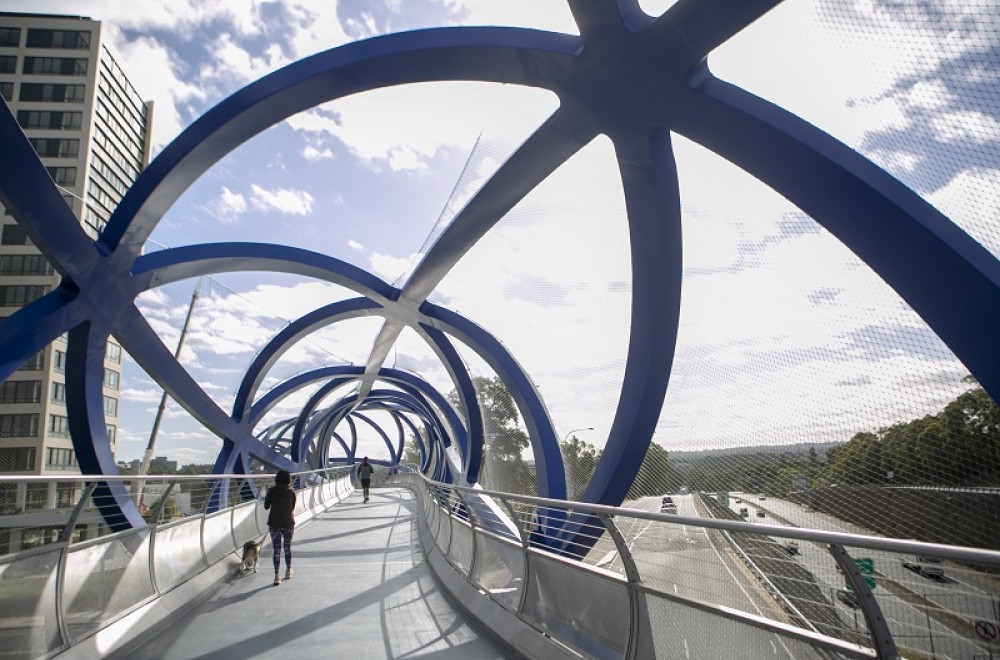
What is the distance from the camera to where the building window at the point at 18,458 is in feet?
81.2

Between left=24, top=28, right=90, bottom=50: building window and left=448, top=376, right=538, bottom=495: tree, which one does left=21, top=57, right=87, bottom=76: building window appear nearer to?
left=24, top=28, right=90, bottom=50: building window

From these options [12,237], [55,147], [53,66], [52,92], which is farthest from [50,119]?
[12,237]

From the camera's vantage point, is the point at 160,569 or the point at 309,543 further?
the point at 309,543

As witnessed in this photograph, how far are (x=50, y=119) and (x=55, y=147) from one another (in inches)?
63.5

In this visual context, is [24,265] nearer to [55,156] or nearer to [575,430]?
[575,430]

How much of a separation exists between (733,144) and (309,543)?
30.7ft

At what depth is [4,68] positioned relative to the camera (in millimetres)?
36969

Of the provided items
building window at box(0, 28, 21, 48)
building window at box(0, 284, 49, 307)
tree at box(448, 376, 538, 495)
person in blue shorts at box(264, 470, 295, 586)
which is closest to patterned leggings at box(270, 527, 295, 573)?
person in blue shorts at box(264, 470, 295, 586)

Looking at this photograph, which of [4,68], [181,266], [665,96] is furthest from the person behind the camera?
[4,68]

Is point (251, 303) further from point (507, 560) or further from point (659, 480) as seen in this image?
point (507, 560)

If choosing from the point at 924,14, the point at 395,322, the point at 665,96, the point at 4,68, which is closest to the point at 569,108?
the point at 665,96

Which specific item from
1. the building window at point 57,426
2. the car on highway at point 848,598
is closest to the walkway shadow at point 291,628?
the car on highway at point 848,598

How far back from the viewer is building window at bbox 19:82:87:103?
3666 cm

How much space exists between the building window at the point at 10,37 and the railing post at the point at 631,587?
155 ft
